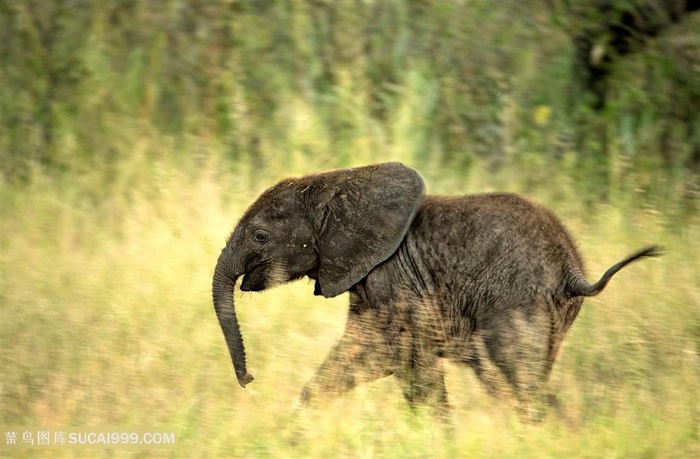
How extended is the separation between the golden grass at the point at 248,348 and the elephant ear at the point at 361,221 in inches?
26.8

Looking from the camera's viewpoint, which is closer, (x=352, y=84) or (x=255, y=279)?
(x=255, y=279)

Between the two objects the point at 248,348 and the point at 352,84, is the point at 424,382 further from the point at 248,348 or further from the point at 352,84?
the point at 352,84

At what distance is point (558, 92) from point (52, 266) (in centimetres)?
460

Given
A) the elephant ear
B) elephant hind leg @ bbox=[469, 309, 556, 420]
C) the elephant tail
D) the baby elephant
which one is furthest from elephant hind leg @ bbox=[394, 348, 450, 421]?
the elephant tail

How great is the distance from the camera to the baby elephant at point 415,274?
5930 mm

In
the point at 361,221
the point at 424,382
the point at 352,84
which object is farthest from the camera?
the point at 352,84

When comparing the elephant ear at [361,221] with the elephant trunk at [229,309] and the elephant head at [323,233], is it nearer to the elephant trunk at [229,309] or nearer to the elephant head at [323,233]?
the elephant head at [323,233]

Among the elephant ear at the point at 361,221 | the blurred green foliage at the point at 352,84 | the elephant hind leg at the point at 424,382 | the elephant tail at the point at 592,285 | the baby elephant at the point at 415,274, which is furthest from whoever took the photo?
the blurred green foliage at the point at 352,84

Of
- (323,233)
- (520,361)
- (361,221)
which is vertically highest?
(361,221)

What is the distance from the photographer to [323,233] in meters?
6.32

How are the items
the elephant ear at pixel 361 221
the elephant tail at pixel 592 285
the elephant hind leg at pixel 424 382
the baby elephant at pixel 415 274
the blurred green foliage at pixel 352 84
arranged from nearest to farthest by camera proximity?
the elephant tail at pixel 592 285
the baby elephant at pixel 415 274
the elephant hind leg at pixel 424 382
the elephant ear at pixel 361 221
the blurred green foliage at pixel 352 84

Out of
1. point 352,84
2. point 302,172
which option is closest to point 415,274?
point 302,172

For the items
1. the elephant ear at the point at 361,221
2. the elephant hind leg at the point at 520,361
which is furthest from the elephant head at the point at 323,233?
the elephant hind leg at the point at 520,361

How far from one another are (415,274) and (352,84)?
4335 millimetres
